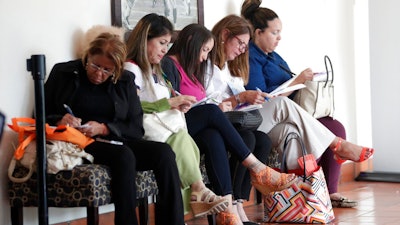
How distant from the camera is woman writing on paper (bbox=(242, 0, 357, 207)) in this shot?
4891 mm

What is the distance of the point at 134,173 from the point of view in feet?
10.8

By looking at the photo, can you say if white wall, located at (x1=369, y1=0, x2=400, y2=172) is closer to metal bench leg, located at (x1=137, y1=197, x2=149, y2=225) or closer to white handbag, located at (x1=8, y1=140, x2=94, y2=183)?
metal bench leg, located at (x1=137, y1=197, x2=149, y2=225)

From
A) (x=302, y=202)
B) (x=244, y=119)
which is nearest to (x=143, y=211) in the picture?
(x=244, y=119)

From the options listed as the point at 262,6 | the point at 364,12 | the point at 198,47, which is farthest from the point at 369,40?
the point at 198,47

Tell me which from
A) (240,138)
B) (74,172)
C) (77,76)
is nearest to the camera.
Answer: (74,172)

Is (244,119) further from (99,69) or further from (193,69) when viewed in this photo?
(99,69)

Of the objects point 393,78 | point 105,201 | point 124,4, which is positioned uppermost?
point 124,4

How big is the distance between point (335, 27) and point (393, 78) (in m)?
0.69

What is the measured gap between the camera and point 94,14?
13.0 ft

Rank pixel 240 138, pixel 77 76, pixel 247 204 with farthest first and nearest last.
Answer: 1. pixel 247 204
2. pixel 240 138
3. pixel 77 76

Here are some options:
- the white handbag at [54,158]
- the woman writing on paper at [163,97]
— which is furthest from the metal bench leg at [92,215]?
the woman writing on paper at [163,97]

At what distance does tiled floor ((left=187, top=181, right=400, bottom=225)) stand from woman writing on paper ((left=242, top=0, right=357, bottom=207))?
0.20 m

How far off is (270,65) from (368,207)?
1104mm

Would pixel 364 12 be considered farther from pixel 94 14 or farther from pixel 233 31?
pixel 94 14
